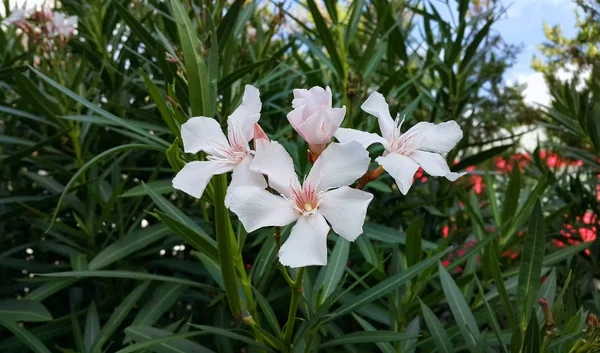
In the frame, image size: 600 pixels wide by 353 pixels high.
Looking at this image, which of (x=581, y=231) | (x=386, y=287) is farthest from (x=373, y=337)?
(x=581, y=231)

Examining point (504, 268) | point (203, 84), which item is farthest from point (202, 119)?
point (504, 268)

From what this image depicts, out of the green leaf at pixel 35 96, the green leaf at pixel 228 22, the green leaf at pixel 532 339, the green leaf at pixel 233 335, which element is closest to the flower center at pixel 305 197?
the green leaf at pixel 233 335

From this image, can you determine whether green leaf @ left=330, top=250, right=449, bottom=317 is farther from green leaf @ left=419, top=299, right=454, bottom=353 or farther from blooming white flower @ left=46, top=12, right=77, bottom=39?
blooming white flower @ left=46, top=12, right=77, bottom=39

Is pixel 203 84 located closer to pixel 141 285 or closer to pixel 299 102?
pixel 299 102

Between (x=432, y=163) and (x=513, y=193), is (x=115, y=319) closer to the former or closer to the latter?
(x=432, y=163)

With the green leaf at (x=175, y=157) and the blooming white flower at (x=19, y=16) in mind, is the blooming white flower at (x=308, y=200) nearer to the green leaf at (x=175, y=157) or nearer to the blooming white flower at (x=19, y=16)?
the green leaf at (x=175, y=157)

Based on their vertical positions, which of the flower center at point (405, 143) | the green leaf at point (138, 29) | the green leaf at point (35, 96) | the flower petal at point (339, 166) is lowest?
the flower petal at point (339, 166)
